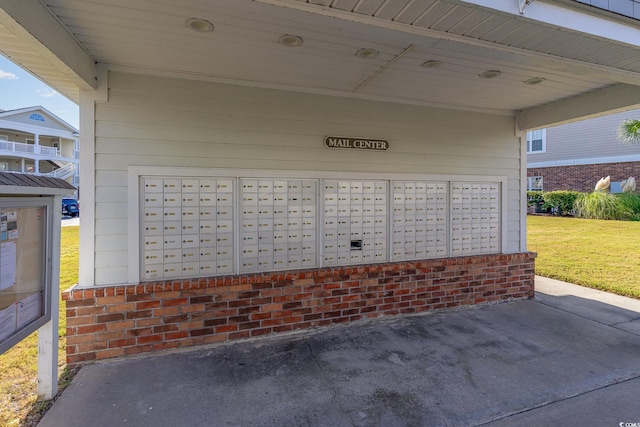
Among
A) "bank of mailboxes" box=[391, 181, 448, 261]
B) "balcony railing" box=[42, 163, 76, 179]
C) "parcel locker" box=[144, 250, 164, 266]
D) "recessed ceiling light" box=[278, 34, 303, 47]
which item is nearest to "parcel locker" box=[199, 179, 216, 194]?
"parcel locker" box=[144, 250, 164, 266]

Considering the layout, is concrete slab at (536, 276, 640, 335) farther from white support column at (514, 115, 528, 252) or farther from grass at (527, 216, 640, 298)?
white support column at (514, 115, 528, 252)

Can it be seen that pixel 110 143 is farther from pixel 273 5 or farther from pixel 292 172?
pixel 273 5

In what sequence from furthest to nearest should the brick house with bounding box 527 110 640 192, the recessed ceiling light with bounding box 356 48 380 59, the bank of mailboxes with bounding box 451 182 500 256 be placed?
the brick house with bounding box 527 110 640 192 < the bank of mailboxes with bounding box 451 182 500 256 < the recessed ceiling light with bounding box 356 48 380 59

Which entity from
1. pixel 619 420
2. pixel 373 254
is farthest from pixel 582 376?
pixel 373 254

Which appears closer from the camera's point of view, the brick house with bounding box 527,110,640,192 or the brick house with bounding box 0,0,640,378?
the brick house with bounding box 0,0,640,378

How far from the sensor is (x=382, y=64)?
340cm

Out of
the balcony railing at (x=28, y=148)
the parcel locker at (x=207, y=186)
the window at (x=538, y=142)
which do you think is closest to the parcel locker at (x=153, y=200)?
the parcel locker at (x=207, y=186)

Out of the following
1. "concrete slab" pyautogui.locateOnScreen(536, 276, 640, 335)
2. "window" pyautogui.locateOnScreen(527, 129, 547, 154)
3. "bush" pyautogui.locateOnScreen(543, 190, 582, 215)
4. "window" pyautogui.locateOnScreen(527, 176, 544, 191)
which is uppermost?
"window" pyautogui.locateOnScreen(527, 129, 547, 154)

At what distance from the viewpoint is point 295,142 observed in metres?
4.05

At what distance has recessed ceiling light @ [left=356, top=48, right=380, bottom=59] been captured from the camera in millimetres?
3074

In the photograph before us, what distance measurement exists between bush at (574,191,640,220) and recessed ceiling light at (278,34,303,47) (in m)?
18.0

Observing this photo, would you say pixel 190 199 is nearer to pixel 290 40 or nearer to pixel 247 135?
pixel 247 135

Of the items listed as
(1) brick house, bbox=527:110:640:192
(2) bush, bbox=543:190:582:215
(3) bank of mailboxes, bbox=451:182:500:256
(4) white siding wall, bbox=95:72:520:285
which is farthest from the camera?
(1) brick house, bbox=527:110:640:192

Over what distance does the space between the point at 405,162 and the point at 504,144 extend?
1.85 metres
